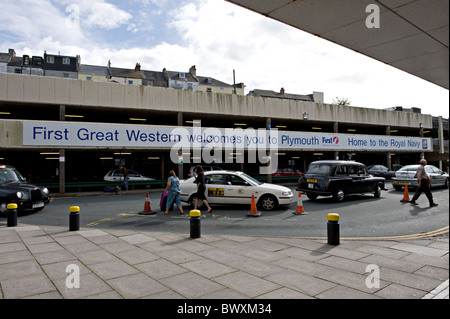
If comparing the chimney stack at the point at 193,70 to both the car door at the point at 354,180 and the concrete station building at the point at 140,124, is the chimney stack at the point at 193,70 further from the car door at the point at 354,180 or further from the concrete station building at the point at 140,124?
the car door at the point at 354,180

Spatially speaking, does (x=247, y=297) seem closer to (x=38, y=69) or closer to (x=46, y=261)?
(x=46, y=261)

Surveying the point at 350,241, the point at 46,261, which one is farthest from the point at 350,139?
the point at 46,261

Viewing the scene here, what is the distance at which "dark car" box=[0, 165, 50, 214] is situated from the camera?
10.8 metres

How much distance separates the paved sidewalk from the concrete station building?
1297 cm

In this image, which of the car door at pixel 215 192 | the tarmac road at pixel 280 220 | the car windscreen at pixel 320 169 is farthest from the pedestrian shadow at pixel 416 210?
the car door at pixel 215 192

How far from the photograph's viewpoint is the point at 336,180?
44.3 feet

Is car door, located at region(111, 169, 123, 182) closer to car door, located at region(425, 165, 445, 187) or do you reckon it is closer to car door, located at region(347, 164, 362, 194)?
car door, located at region(347, 164, 362, 194)

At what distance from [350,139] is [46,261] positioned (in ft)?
95.6

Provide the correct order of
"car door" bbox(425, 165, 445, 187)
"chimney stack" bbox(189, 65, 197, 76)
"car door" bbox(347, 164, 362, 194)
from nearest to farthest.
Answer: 1. "car door" bbox(347, 164, 362, 194)
2. "car door" bbox(425, 165, 445, 187)
3. "chimney stack" bbox(189, 65, 197, 76)

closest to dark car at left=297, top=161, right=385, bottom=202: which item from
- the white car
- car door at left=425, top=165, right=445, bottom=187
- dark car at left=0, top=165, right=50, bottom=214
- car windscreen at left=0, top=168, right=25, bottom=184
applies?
the white car

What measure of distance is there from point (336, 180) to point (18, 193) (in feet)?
42.4

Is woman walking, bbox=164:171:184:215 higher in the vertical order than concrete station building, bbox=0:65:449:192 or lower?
lower

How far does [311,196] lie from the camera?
14664 millimetres
